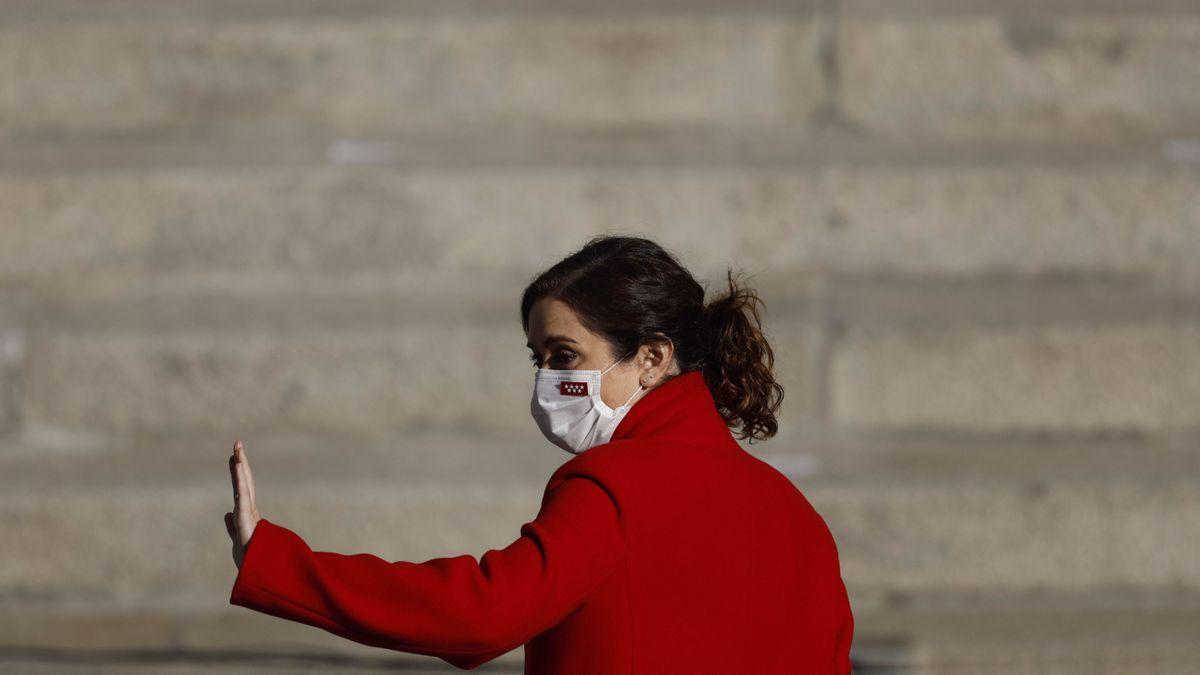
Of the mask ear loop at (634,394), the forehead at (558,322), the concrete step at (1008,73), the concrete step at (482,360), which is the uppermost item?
the concrete step at (1008,73)

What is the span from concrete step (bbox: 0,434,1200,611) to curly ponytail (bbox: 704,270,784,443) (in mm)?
1831

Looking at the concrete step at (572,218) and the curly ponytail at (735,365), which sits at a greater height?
the concrete step at (572,218)

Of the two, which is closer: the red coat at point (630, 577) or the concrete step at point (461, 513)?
the red coat at point (630, 577)

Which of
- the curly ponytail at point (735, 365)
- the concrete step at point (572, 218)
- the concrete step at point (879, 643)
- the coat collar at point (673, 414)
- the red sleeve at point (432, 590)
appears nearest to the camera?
the red sleeve at point (432, 590)

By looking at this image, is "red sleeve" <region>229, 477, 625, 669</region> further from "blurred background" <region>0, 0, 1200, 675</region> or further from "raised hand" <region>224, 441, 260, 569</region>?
"blurred background" <region>0, 0, 1200, 675</region>

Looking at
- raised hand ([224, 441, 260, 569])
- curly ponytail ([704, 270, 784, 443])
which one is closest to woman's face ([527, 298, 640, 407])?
curly ponytail ([704, 270, 784, 443])

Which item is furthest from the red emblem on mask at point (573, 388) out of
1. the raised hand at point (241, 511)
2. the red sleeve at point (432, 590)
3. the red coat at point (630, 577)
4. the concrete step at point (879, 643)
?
the concrete step at point (879, 643)

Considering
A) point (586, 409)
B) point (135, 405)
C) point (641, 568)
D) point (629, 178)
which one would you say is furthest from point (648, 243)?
point (135, 405)

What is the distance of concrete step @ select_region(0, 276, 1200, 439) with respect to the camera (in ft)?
13.6

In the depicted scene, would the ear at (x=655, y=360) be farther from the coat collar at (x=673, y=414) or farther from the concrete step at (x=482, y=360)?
the concrete step at (x=482, y=360)

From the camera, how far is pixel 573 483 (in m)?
1.85

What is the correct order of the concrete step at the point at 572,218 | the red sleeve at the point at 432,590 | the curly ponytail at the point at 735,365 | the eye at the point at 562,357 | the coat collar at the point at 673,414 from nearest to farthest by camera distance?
the red sleeve at the point at 432,590 < the coat collar at the point at 673,414 < the eye at the point at 562,357 < the curly ponytail at the point at 735,365 < the concrete step at the point at 572,218

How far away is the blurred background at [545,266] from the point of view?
4121 mm

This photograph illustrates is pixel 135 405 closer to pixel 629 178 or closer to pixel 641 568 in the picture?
pixel 629 178
